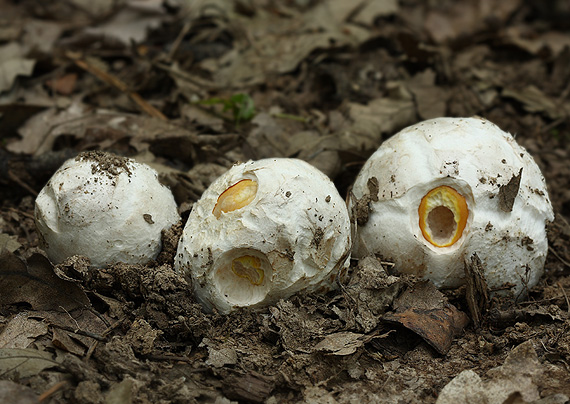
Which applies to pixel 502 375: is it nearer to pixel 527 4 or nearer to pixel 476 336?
pixel 476 336

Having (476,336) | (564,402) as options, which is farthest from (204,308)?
(564,402)

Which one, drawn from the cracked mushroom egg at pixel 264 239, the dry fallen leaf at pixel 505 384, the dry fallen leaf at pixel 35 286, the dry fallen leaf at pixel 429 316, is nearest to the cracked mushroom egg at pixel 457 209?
the dry fallen leaf at pixel 429 316

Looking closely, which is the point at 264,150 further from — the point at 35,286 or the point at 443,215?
the point at 35,286

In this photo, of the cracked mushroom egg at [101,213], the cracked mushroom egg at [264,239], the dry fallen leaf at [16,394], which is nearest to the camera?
the dry fallen leaf at [16,394]

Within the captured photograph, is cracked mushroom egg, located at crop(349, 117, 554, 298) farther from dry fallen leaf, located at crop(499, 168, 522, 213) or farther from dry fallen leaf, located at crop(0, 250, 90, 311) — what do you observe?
dry fallen leaf, located at crop(0, 250, 90, 311)

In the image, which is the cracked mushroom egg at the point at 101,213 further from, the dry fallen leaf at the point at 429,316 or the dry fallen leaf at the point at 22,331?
the dry fallen leaf at the point at 429,316
